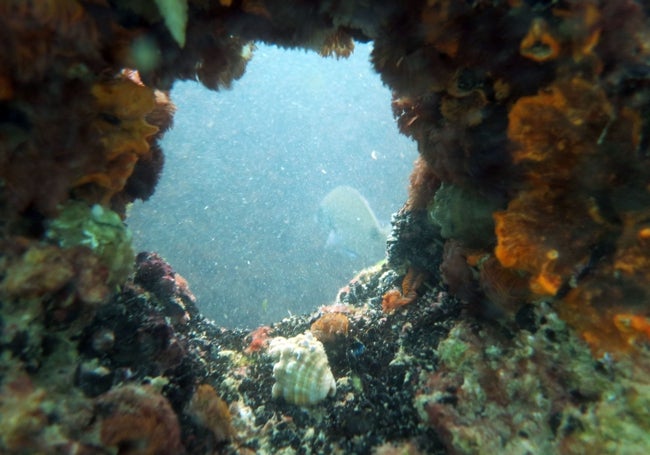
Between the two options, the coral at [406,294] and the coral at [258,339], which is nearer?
the coral at [406,294]

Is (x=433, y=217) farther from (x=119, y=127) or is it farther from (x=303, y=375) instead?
(x=119, y=127)

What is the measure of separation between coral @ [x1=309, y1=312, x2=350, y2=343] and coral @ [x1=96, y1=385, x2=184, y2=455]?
2090mm

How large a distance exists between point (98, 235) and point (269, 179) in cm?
2634

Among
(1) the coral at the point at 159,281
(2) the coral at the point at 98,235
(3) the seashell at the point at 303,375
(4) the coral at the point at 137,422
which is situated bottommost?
(4) the coral at the point at 137,422

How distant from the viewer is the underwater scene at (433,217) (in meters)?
2.19

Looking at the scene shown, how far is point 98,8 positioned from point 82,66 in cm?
35

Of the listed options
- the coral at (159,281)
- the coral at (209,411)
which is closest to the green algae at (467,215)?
the coral at (209,411)

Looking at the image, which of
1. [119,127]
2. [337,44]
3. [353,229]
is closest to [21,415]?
[119,127]

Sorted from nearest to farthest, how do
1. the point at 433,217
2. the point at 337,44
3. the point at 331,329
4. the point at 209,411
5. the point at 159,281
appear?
1. the point at 209,411
2. the point at 337,44
3. the point at 433,217
4. the point at 159,281
5. the point at 331,329

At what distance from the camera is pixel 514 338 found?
290 cm

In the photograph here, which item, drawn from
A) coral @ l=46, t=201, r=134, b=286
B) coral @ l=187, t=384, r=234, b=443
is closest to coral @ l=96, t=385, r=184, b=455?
coral @ l=187, t=384, r=234, b=443

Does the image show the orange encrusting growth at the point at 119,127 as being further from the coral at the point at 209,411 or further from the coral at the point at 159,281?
the coral at the point at 209,411

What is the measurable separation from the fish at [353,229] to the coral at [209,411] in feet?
54.1

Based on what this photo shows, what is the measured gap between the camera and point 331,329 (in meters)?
4.41
